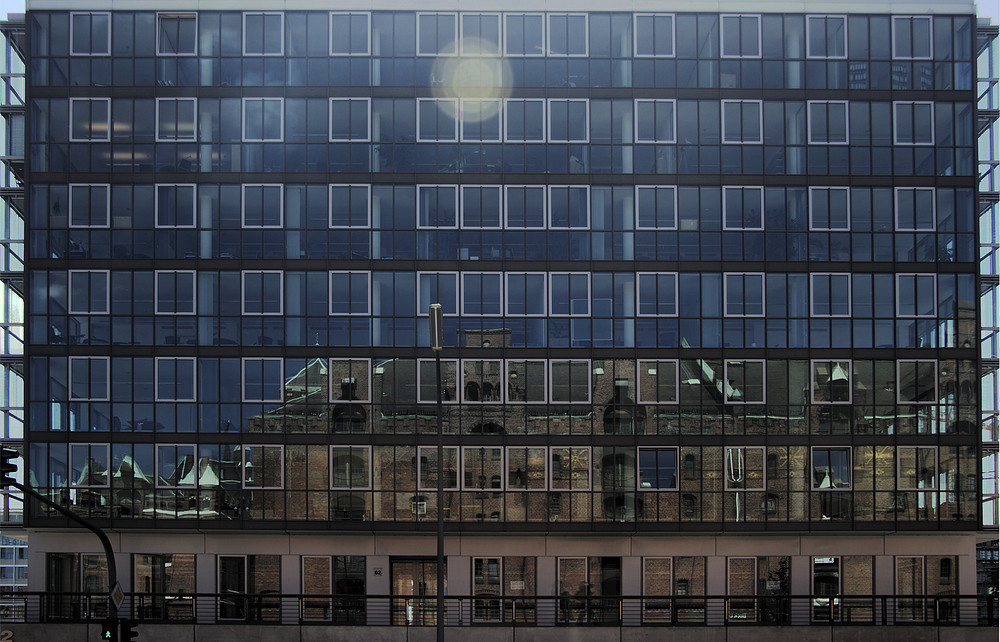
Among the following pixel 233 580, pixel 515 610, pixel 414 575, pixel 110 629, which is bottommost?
pixel 515 610

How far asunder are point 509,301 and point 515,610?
1164cm

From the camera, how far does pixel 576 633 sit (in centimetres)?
3319

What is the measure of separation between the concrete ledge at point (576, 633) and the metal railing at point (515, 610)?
55.6 inches

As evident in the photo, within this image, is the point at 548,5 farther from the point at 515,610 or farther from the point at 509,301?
the point at 515,610

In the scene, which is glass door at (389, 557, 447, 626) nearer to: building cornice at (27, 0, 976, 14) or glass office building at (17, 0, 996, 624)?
glass office building at (17, 0, 996, 624)

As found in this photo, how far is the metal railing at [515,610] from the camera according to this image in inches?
1384

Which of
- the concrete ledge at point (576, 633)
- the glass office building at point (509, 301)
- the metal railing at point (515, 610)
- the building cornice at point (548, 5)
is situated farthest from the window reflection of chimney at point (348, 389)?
the building cornice at point (548, 5)

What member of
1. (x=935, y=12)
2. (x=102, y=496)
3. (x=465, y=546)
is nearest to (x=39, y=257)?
(x=102, y=496)

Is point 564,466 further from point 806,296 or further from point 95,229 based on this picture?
point 95,229

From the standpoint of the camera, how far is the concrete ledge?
33031mm

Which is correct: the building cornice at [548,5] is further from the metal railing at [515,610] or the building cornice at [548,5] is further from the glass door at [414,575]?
the metal railing at [515,610]

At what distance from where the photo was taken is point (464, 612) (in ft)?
118

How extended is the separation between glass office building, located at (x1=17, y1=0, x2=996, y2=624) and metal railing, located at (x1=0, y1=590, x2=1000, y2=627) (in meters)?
0.31

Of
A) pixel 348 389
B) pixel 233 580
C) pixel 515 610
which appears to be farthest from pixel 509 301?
pixel 233 580
